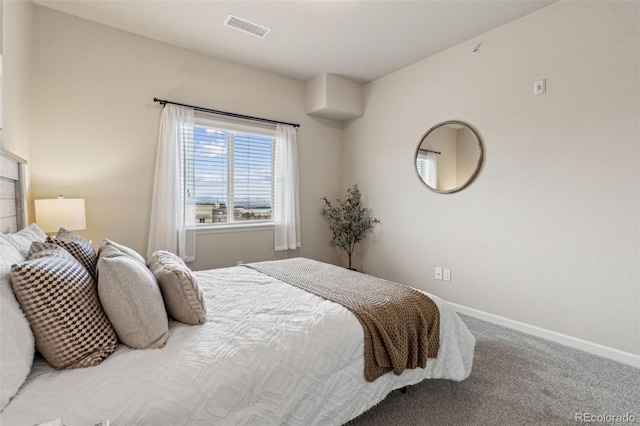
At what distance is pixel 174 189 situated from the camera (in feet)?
10.4

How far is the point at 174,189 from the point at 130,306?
2.16 m

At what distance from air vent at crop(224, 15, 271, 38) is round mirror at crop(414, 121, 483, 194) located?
1.98 metres

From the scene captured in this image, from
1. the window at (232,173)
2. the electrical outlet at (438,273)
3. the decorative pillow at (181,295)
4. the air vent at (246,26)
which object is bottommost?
the electrical outlet at (438,273)

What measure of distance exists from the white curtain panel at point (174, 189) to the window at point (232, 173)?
13 centimetres

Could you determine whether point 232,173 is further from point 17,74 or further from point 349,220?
point 17,74

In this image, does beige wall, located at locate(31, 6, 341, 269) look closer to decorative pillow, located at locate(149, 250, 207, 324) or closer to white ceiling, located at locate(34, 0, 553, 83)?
white ceiling, located at locate(34, 0, 553, 83)

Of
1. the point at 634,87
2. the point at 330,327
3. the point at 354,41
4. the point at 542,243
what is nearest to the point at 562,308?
the point at 542,243

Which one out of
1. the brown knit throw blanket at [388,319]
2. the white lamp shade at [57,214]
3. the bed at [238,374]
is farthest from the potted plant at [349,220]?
the white lamp shade at [57,214]

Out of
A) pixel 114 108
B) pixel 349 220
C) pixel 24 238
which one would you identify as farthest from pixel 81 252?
pixel 349 220

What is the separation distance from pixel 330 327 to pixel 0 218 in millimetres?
1813

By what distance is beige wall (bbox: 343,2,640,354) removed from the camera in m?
2.26

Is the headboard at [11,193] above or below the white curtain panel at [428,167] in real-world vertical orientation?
below

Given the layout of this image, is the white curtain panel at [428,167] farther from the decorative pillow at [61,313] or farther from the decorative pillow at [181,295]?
the decorative pillow at [61,313]

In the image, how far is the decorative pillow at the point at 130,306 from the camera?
1209mm
